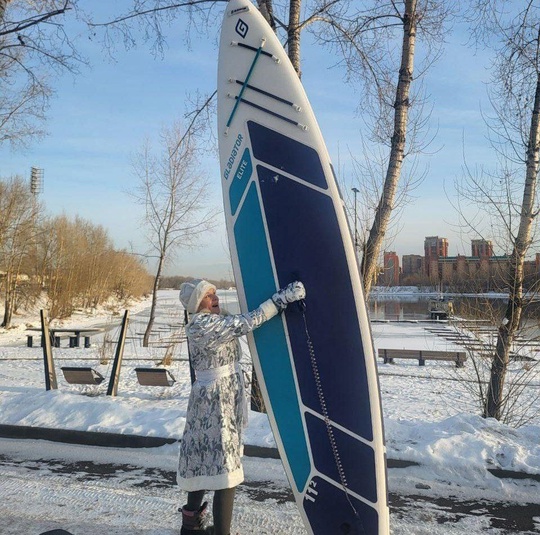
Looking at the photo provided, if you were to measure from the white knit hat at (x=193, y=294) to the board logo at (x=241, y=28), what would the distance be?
5.51 ft

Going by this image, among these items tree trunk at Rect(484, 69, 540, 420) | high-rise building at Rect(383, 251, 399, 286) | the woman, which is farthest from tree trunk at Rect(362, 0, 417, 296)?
the woman

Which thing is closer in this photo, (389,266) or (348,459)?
(348,459)

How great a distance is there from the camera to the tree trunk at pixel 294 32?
223 inches

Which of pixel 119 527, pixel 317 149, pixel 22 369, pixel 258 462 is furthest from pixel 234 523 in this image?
pixel 22 369

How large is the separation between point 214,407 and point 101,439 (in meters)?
2.61

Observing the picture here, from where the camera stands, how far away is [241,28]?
3.32 metres

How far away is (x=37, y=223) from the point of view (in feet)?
99.7

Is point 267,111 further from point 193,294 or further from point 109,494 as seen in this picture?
point 109,494

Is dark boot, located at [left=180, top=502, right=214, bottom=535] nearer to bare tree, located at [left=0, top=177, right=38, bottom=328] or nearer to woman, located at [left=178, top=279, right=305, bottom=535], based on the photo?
A: woman, located at [left=178, top=279, right=305, bottom=535]

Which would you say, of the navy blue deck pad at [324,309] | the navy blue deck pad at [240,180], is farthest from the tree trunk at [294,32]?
the navy blue deck pad at [324,309]

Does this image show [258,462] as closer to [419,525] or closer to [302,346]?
[419,525]

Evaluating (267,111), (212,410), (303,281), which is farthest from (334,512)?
(267,111)

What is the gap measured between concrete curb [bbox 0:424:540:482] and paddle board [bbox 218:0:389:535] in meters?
1.43

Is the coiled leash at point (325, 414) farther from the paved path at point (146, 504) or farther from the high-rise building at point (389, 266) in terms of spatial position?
the high-rise building at point (389, 266)
